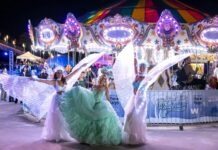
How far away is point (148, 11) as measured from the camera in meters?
18.5

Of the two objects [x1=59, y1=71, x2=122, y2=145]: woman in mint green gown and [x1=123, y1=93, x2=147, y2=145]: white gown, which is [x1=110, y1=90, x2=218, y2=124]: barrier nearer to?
[x1=123, y1=93, x2=147, y2=145]: white gown

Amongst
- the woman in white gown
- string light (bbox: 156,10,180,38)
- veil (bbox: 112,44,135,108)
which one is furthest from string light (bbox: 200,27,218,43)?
the woman in white gown

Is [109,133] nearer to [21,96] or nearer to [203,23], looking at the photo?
[21,96]

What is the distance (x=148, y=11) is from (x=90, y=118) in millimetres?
10356

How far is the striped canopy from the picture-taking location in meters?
17.8

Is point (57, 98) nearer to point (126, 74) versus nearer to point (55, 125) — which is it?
point (55, 125)

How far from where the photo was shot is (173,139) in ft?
32.9

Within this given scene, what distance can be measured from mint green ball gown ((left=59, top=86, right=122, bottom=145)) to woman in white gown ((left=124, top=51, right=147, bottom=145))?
202mm

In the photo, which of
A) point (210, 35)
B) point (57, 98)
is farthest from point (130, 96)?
point (210, 35)

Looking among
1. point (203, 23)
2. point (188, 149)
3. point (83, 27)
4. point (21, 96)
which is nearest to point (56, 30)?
point (83, 27)

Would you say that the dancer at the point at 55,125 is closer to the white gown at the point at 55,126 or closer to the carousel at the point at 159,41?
the white gown at the point at 55,126

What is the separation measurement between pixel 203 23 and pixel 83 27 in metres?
4.32

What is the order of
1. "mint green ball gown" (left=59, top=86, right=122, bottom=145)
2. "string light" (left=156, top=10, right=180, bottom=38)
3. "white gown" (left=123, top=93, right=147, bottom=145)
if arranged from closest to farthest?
1. "mint green ball gown" (left=59, top=86, right=122, bottom=145)
2. "white gown" (left=123, top=93, right=147, bottom=145)
3. "string light" (left=156, top=10, right=180, bottom=38)

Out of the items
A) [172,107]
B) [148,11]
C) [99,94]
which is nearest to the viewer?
[99,94]
